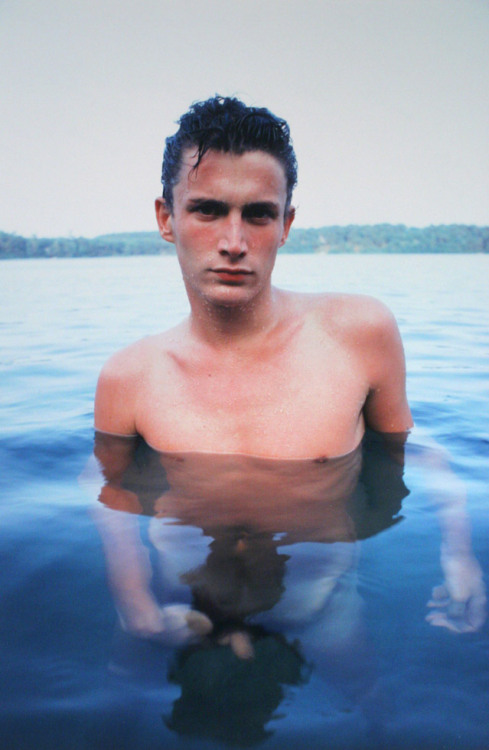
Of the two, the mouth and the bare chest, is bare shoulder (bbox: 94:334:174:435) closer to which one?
the bare chest

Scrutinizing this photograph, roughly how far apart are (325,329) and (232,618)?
4.49 feet

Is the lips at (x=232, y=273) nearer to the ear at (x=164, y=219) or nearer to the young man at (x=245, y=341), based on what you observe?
the young man at (x=245, y=341)

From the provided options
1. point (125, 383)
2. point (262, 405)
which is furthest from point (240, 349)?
point (125, 383)

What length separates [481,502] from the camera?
2.44m

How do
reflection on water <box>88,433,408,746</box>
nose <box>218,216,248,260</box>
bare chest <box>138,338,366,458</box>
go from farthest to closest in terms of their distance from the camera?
bare chest <box>138,338,366,458</box>, nose <box>218,216,248,260</box>, reflection on water <box>88,433,408,746</box>

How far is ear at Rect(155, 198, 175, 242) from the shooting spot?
2617 mm

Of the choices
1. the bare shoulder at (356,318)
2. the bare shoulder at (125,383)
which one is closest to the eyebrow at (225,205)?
the bare shoulder at (356,318)

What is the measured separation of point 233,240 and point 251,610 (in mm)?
1319

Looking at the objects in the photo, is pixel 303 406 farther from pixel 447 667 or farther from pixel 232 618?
pixel 447 667

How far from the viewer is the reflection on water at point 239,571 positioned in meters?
1.46

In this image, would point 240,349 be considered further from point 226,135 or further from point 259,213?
point 226,135

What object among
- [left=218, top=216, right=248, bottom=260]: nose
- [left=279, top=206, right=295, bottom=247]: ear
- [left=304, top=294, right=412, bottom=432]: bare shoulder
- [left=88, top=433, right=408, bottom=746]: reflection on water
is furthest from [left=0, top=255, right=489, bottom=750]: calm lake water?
[left=279, top=206, right=295, bottom=247]: ear

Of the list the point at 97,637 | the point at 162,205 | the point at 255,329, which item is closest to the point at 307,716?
the point at 97,637

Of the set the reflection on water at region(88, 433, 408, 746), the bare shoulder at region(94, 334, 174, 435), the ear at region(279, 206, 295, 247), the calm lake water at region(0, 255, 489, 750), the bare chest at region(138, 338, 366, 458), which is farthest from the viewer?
the bare shoulder at region(94, 334, 174, 435)
